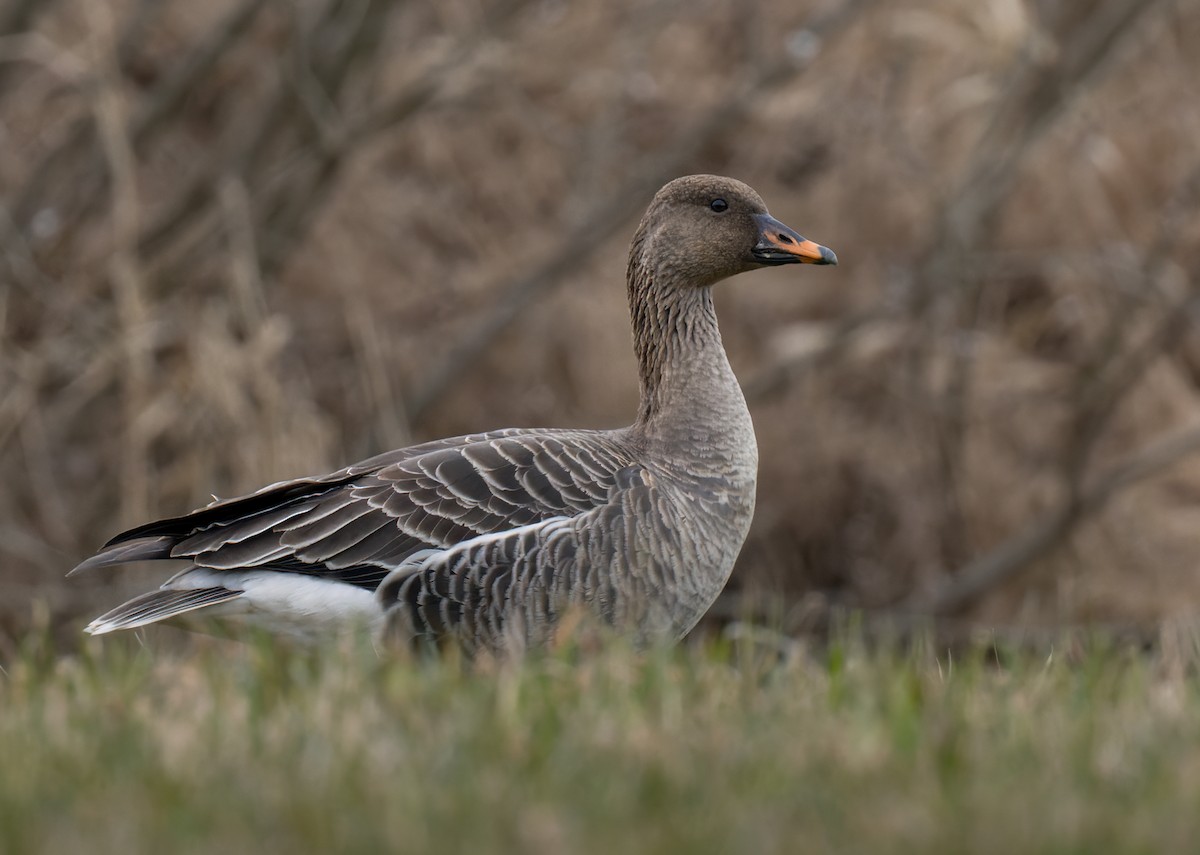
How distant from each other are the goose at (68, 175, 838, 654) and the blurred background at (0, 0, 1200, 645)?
3.57m

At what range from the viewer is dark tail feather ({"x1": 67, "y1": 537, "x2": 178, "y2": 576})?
5.45 meters

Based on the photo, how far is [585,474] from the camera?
5.68 m

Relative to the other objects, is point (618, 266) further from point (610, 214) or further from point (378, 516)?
point (378, 516)

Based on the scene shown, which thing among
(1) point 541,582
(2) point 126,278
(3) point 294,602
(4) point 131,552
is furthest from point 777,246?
(2) point 126,278

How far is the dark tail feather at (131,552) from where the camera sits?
17.9ft

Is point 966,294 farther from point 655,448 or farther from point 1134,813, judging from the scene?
point 1134,813

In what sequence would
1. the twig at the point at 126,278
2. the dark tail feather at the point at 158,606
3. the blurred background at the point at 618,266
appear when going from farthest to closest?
the blurred background at the point at 618,266
the twig at the point at 126,278
the dark tail feather at the point at 158,606

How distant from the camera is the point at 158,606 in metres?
5.45

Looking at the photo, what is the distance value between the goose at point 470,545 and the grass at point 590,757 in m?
0.99

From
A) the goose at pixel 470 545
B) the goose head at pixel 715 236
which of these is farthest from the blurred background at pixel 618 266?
the goose at pixel 470 545

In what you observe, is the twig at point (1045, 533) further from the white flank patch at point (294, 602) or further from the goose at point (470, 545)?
the white flank patch at point (294, 602)

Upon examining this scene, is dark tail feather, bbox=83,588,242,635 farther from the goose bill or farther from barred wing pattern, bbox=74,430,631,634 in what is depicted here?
the goose bill

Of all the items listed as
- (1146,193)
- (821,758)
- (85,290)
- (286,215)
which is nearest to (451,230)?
(286,215)

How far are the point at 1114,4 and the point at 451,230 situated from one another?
5.11 metres
